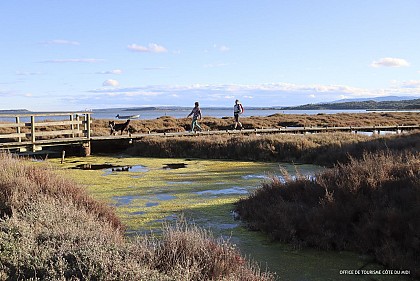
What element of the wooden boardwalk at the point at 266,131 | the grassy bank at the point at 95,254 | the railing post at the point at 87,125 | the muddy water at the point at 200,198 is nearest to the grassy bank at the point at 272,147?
the wooden boardwalk at the point at 266,131

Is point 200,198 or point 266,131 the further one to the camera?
point 266,131

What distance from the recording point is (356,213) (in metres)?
6.77

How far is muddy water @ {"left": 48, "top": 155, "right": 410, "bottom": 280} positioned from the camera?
5805mm

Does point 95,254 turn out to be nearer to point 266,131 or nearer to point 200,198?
point 200,198

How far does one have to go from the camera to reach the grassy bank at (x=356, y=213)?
585 cm

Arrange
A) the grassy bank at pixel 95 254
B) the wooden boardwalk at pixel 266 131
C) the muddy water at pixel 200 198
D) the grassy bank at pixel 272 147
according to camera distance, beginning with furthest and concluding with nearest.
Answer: the wooden boardwalk at pixel 266 131 → the grassy bank at pixel 272 147 → the muddy water at pixel 200 198 → the grassy bank at pixel 95 254

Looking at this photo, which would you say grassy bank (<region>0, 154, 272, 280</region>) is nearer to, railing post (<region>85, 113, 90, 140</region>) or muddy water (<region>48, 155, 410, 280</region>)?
muddy water (<region>48, 155, 410, 280</region>)

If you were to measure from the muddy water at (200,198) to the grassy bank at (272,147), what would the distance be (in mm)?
1756

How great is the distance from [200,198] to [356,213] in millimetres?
4024

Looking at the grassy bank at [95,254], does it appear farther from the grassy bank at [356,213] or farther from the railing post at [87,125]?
the railing post at [87,125]

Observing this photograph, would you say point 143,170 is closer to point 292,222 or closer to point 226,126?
point 292,222

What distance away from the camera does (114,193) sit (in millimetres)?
10469

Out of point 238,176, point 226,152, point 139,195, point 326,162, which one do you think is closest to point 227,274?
point 139,195

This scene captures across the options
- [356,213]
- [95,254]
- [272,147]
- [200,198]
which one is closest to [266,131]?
[272,147]
